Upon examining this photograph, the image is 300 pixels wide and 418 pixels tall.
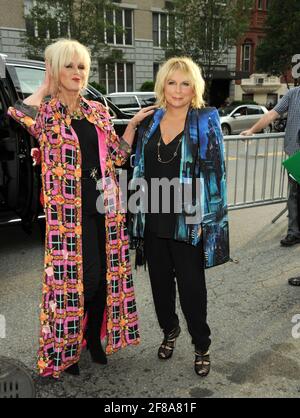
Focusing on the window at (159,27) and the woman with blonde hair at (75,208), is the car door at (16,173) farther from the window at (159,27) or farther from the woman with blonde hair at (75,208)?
the window at (159,27)

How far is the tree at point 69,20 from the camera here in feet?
68.4

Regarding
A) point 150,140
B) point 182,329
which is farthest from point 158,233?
point 182,329

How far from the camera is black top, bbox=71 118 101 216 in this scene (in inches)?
97.1

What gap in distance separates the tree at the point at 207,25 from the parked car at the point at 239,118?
485 centimetres

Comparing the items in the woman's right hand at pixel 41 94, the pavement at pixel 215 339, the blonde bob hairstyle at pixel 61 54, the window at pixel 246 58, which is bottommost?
the pavement at pixel 215 339

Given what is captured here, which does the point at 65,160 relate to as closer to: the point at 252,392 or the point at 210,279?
the point at 252,392

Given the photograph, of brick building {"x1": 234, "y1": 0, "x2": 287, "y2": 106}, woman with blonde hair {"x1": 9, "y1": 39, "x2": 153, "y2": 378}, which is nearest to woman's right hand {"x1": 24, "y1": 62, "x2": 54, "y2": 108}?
woman with blonde hair {"x1": 9, "y1": 39, "x2": 153, "y2": 378}

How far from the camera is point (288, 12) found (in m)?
27.3

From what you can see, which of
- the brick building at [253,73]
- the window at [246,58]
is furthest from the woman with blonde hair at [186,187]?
the window at [246,58]

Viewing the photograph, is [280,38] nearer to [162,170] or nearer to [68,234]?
[162,170]

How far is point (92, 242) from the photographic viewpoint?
2.57 m

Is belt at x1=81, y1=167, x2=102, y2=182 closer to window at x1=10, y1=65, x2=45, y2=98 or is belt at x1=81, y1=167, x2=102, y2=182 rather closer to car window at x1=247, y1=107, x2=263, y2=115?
window at x1=10, y1=65, x2=45, y2=98

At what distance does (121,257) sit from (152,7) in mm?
31039

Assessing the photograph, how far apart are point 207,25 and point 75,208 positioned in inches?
914
